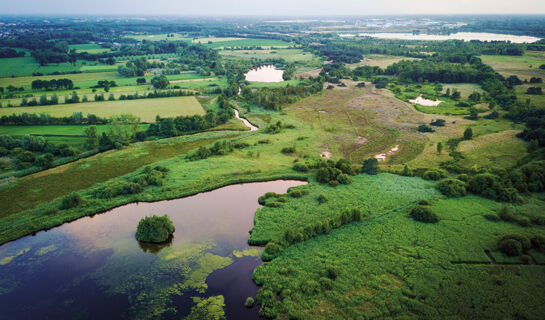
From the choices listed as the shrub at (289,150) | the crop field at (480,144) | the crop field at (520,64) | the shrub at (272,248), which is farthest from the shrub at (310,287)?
the crop field at (520,64)

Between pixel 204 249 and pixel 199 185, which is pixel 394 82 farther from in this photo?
pixel 204 249

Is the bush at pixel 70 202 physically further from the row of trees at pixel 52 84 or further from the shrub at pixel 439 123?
the shrub at pixel 439 123

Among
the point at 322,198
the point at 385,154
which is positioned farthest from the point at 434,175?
the point at 322,198

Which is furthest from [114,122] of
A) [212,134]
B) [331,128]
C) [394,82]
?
[394,82]

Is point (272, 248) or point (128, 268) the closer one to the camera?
point (128, 268)

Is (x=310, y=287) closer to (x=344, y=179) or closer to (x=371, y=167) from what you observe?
(x=344, y=179)

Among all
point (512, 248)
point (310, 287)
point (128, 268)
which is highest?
point (512, 248)

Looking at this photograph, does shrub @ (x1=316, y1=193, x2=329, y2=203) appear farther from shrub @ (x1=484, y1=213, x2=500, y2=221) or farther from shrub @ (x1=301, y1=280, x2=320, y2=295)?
shrub @ (x1=484, y1=213, x2=500, y2=221)
